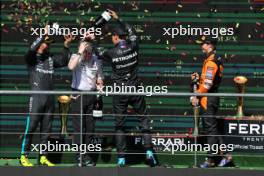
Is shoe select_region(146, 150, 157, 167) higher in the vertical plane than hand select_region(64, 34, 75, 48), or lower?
lower

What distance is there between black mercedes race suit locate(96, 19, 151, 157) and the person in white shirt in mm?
249

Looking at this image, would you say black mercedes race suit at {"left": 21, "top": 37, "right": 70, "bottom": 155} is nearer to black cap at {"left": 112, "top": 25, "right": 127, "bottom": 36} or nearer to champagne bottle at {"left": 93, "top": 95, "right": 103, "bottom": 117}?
champagne bottle at {"left": 93, "top": 95, "right": 103, "bottom": 117}

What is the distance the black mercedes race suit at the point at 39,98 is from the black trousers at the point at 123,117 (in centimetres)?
102

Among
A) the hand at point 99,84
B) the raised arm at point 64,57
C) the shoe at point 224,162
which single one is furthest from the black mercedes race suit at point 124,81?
the shoe at point 224,162

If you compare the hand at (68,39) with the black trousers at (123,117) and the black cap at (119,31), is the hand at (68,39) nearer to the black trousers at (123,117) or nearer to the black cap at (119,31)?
the black cap at (119,31)

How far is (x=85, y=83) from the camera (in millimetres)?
9219

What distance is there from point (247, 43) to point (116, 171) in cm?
321

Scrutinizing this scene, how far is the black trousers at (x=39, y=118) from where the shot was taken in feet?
29.6

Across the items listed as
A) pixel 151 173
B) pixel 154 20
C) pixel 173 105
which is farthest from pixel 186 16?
pixel 151 173

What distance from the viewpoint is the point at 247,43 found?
400 inches

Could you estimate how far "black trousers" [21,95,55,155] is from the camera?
29.6 feet

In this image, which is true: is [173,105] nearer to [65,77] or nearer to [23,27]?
[65,77]
